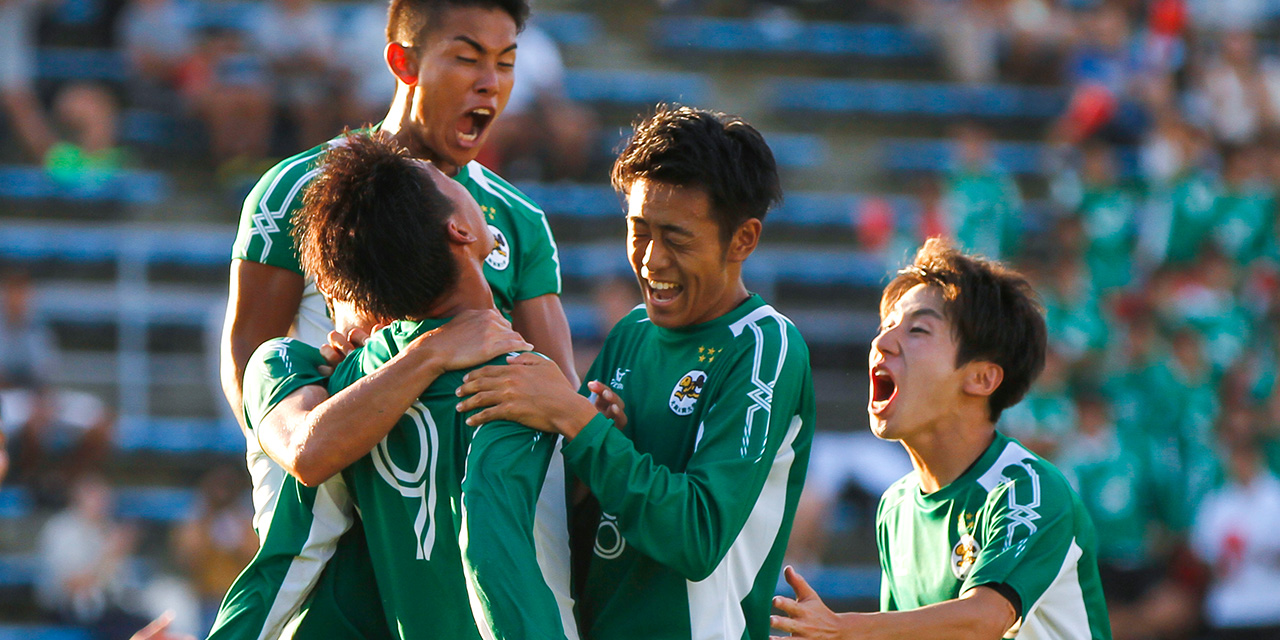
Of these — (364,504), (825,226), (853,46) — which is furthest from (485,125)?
(853,46)

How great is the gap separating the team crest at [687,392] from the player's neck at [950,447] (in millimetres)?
864

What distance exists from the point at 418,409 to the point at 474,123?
1.26 meters

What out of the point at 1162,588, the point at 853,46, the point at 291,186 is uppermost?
the point at 853,46

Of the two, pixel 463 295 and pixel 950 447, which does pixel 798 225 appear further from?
pixel 463 295

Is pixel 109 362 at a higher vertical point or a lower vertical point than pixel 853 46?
lower

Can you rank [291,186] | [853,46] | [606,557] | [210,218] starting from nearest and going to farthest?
[606,557], [291,186], [210,218], [853,46]

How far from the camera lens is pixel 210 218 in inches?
Result: 384

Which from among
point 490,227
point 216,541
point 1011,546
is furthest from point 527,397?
point 216,541

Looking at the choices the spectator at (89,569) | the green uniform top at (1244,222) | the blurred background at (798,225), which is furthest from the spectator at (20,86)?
the green uniform top at (1244,222)

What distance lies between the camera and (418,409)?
279 cm

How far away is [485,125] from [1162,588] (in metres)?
6.70

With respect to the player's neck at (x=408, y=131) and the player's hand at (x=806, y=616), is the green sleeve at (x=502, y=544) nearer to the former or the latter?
the player's hand at (x=806, y=616)

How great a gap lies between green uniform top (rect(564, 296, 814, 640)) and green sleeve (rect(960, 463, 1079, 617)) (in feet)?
1.91

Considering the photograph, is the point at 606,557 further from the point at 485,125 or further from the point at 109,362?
the point at 109,362
